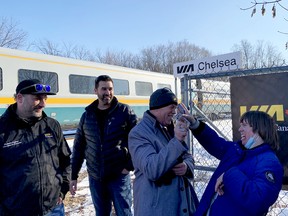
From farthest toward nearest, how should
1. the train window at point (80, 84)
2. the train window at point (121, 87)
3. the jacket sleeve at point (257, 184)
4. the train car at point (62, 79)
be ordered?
the train window at point (121, 87)
the train window at point (80, 84)
the train car at point (62, 79)
the jacket sleeve at point (257, 184)

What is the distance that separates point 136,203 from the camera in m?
2.09

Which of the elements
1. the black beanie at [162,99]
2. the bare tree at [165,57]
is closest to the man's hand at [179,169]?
the black beanie at [162,99]

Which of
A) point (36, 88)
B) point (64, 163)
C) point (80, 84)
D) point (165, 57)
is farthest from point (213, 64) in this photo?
point (165, 57)

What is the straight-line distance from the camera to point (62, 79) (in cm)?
995

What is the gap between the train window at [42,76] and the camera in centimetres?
880

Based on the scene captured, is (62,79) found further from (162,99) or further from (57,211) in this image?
(162,99)

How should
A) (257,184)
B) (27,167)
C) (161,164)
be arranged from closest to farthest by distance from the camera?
(257,184) < (161,164) < (27,167)

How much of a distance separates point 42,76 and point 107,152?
6.99 meters

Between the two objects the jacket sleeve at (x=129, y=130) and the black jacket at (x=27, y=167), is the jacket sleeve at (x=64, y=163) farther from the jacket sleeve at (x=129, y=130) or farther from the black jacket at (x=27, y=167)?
the jacket sleeve at (x=129, y=130)

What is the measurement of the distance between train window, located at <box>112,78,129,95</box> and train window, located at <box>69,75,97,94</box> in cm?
133

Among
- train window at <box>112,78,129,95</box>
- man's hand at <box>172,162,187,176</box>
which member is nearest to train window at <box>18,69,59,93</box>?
train window at <box>112,78,129,95</box>

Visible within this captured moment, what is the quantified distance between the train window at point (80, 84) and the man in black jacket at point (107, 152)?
7.14m

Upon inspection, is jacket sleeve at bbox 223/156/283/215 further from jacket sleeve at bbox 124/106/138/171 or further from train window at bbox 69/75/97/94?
train window at bbox 69/75/97/94

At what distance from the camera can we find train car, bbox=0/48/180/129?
842 cm
